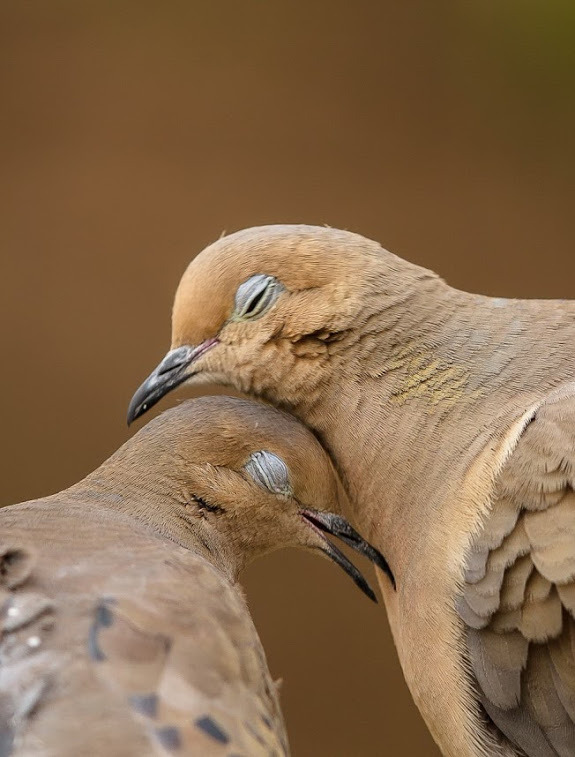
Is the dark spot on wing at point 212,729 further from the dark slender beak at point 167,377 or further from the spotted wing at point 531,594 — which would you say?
the dark slender beak at point 167,377

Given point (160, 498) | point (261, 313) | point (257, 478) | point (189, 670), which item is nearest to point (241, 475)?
point (257, 478)

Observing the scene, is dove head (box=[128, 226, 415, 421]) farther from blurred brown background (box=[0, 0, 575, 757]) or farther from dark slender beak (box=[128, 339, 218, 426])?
blurred brown background (box=[0, 0, 575, 757])

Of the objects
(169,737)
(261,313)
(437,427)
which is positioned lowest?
(169,737)

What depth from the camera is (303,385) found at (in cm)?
178

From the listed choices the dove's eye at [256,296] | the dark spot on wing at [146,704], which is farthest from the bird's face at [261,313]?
the dark spot on wing at [146,704]

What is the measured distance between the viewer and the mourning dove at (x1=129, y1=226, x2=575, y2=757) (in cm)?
154

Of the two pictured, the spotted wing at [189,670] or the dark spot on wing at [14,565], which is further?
the dark spot on wing at [14,565]

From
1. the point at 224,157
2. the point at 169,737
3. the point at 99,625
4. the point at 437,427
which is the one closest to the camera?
the point at 169,737

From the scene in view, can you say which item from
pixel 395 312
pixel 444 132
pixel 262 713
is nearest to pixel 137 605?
pixel 262 713

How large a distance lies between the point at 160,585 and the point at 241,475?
47 centimetres

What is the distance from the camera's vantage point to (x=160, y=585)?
133cm

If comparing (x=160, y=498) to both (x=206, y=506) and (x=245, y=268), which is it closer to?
(x=206, y=506)

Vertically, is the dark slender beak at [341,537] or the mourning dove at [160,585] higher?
the mourning dove at [160,585]

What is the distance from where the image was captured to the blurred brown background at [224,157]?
306cm
